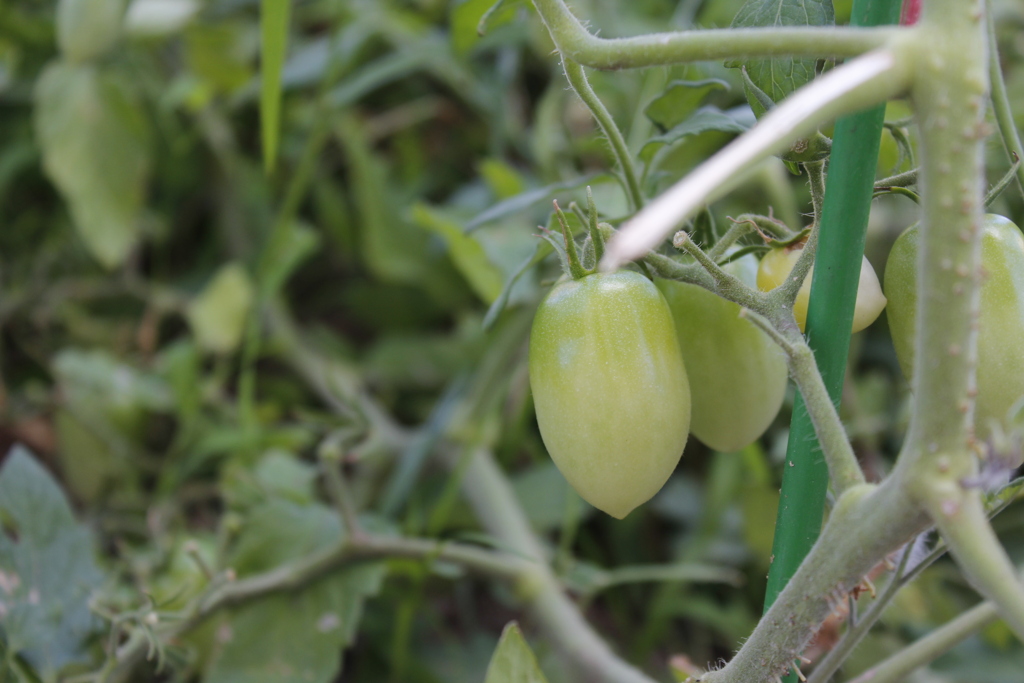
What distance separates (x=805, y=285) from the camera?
306 millimetres

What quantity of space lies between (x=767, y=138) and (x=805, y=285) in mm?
165

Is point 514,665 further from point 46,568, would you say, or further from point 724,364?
point 46,568

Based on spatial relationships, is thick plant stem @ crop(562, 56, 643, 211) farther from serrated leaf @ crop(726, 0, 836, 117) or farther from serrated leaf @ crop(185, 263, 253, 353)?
serrated leaf @ crop(185, 263, 253, 353)

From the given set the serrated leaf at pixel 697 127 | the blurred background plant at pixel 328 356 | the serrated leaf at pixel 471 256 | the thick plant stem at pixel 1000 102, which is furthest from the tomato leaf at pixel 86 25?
→ the thick plant stem at pixel 1000 102

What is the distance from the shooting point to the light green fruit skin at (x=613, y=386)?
0.25 metres

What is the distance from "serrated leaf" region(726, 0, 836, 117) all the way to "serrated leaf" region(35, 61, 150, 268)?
709 millimetres

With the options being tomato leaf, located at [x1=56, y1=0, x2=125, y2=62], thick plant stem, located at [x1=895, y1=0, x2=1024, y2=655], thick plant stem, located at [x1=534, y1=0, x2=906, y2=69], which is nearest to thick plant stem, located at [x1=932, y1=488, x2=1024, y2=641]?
thick plant stem, located at [x1=895, y1=0, x2=1024, y2=655]

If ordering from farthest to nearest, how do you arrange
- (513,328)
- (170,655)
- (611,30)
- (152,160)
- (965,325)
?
(152,160) < (611,30) < (513,328) < (170,655) < (965,325)

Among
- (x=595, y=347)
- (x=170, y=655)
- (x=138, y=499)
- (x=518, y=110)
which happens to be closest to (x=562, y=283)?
(x=595, y=347)

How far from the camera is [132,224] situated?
0.84 meters

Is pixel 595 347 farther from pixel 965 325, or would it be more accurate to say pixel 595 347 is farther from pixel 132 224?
pixel 132 224

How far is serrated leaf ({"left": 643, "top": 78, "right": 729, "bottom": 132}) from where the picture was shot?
324 millimetres

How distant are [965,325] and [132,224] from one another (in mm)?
838

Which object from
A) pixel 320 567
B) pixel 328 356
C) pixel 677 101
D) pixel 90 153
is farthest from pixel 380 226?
pixel 677 101
